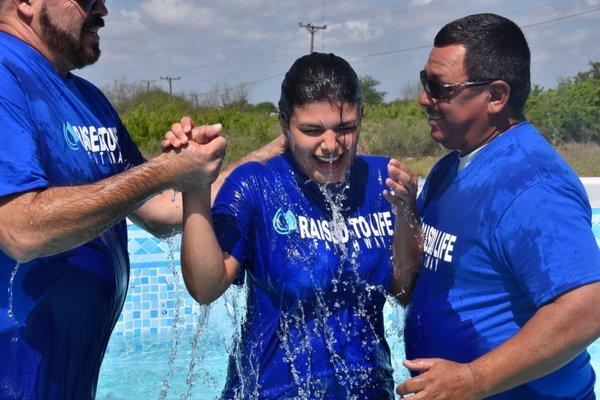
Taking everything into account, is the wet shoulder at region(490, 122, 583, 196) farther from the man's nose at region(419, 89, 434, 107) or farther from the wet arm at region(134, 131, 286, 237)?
the wet arm at region(134, 131, 286, 237)

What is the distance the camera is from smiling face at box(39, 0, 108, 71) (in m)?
2.34

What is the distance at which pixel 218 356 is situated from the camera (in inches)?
247

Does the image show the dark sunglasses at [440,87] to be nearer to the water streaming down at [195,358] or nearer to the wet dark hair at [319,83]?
the wet dark hair at [319,83]

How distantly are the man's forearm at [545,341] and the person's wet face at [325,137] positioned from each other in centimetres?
83

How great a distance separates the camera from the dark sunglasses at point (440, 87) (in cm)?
229

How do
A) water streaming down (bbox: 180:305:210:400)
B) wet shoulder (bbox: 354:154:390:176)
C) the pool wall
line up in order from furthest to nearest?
the pool wall, water streaming down (bbox: 180:305:210:400), wet shoulder (bbox: 354:154:390:176)

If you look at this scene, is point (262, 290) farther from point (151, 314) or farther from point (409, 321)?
point (151, 314)

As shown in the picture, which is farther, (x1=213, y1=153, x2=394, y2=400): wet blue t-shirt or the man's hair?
(x1=213, y1=153, x2=394, y2=400): wet blue t-shirt

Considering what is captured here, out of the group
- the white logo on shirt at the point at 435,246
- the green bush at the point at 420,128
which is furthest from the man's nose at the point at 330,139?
the green bush at the point at 420,128

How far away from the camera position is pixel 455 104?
2342 millimetres

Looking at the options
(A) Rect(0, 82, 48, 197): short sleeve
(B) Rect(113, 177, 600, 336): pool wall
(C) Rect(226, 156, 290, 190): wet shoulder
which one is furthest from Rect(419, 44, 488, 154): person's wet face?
(B) Rect(113, 177, 600, 336): pool wall

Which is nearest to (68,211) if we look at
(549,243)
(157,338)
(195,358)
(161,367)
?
(549,243)

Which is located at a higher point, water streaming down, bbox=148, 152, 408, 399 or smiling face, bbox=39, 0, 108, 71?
smiling face, bbox=39, 0, 108, 71

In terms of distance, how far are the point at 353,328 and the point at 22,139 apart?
118 cm
